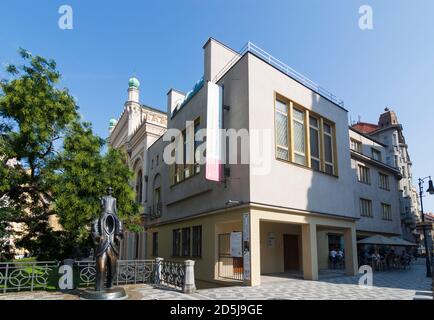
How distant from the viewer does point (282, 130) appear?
15758 millimetres

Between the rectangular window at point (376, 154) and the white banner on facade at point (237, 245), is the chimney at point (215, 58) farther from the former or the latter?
the rectangular window at point (376, 154)

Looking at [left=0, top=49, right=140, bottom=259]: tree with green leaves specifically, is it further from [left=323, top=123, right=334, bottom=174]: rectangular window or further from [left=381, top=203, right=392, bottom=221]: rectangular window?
[left=381, top=203, right=392, bottom=221]: rectangular window

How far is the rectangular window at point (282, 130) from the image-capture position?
1530 centimetres

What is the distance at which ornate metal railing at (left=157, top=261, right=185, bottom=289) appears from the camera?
12.4 metres

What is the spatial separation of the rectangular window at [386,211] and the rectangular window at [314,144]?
58.5 ft

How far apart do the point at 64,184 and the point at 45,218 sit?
9.65 feet

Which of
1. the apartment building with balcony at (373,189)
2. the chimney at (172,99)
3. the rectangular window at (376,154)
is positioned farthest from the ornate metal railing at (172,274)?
the rectangular window at (376,154)

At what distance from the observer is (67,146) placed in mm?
14766

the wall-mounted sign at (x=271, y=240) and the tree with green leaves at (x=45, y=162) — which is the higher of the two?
the tree with green leaves at (x=45, y=162)

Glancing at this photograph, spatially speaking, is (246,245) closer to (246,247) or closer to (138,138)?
(246,247)

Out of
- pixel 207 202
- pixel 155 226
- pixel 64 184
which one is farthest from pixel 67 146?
pixel 155 226

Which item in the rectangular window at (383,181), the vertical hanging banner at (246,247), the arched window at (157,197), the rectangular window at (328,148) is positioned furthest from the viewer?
the rectangular window at (383,181)

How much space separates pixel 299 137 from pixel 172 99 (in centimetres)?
1166

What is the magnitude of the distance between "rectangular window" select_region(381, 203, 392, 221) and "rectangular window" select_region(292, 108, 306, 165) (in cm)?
1920
